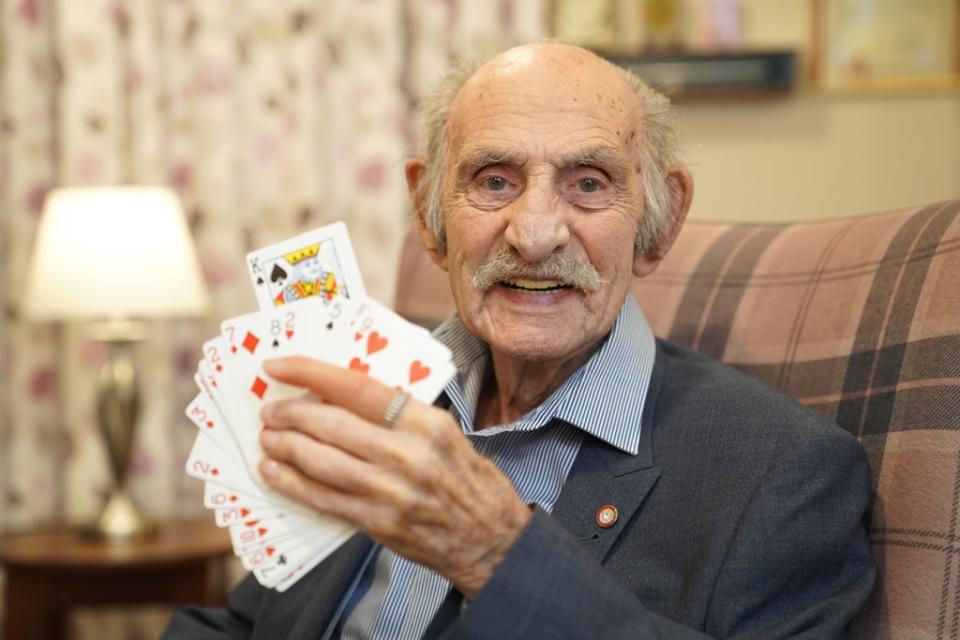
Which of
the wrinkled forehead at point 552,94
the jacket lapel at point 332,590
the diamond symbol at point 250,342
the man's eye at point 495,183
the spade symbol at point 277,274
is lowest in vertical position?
the jacket lapel at point 332,590

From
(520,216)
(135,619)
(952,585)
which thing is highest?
(520,216)

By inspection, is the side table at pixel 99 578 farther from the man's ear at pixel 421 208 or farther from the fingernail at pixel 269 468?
the fingernail at pixel 269 468

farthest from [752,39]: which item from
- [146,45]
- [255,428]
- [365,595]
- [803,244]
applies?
[255,428]

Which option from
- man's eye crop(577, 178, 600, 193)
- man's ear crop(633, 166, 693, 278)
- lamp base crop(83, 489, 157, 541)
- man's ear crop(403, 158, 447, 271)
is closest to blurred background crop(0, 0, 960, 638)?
lamp base crop(83, 489, 157, 541)

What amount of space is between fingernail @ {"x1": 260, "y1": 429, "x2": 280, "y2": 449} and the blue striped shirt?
1.23 feet

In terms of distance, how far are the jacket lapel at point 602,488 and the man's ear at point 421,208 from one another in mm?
401

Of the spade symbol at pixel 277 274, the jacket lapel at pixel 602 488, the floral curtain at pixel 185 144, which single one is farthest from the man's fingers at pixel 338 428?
the floral curtain at pixel 185 144

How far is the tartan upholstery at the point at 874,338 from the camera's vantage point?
125cm

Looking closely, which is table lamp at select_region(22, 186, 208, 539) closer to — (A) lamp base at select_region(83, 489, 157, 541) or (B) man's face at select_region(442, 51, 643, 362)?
(A) lamp base at select_region(83, 489, 157, 541)

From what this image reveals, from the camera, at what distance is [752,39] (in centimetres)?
357

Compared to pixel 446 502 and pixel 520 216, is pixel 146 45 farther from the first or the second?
pixel 446 502

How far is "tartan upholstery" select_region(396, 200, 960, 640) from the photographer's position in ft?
4.11

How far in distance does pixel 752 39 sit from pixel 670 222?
2.21 meters

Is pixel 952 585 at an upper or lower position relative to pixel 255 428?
lower
